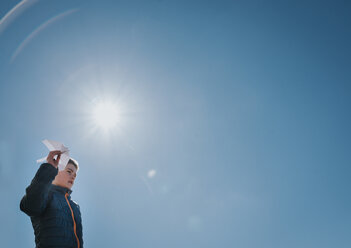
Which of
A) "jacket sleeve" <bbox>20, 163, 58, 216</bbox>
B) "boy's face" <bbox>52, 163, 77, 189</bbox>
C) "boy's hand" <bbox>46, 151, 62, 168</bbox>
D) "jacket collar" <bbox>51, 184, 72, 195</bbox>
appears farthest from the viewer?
"boy's face" <bbox>52, 163, 77, 189</bbox>

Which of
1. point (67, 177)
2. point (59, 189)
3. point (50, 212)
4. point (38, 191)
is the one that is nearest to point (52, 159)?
point (38, 191)

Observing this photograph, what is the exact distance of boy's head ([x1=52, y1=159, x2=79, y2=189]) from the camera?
14.8 ft

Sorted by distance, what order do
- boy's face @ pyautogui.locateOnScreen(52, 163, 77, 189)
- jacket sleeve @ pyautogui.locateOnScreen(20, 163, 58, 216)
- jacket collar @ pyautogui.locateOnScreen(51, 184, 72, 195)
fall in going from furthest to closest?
boy's face @ pyautogui.locateOnScreen(52, 163, 77, 189) → jacket collar @ pyautogui.locateOnScreen(51, 184, 72, 195) → jacket sleeve @ pyautogui.locateOnScreen(20, 163, 58, 216)

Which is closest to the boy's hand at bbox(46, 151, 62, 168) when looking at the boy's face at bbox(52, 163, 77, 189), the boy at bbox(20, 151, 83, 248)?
the boy at bbox(20, 151, 83, 248)

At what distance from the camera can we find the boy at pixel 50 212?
122 inches

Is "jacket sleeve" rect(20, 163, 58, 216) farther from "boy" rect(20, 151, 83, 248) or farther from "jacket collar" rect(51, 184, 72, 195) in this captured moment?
"jacket collar" rect(51, 184, 72, 195)

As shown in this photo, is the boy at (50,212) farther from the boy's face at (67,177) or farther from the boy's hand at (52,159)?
the boy's face at (67,177)

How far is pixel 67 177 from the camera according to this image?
15.4 ft

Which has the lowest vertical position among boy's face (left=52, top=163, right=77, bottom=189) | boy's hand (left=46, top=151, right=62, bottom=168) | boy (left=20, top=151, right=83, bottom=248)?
boy (left=20, top=151, right=83, bottom=248)

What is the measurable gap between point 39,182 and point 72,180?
5.92 ft

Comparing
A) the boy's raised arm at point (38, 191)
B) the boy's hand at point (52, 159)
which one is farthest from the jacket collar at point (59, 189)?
the boy's hand at point (52, 159)

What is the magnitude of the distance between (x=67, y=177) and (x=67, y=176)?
0.9 inches

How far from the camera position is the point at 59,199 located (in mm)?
3740

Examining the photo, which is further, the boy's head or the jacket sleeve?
the boy's head
